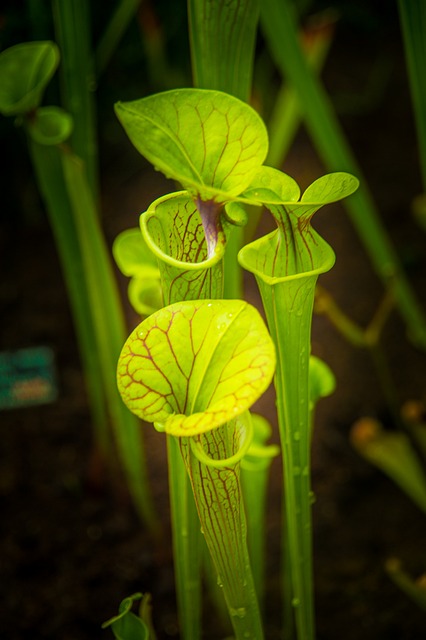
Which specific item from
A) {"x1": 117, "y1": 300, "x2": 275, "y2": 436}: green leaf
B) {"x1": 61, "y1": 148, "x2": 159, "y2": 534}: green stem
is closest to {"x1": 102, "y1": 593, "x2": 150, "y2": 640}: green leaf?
{"x1": 117, "y1": 300, "x2": 275, "y2": 436}: green leaf

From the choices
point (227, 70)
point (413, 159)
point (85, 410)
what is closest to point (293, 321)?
point (227, 70)

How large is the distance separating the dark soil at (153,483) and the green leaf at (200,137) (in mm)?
878

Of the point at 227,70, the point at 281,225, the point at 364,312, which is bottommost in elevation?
the point at 364,312

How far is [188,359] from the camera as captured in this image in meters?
0.58

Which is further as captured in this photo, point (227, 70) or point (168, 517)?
point (168, 517)

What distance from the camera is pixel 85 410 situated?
1560 millimetres

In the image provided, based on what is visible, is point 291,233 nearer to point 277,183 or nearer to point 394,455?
point 277,183

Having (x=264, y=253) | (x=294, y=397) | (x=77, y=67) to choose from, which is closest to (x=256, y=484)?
(x=294, y=397)

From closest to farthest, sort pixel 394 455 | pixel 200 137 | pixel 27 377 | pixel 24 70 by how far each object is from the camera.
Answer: pixel 200 137 < pixel 24 70 < pixel 394 455 < pixel 27 377

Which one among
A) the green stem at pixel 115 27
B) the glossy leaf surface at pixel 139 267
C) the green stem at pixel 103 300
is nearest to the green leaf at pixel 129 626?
the glossy leaf surface at pixel 139 267

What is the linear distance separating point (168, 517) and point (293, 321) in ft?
2.83

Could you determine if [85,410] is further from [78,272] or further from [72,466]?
[78,272]

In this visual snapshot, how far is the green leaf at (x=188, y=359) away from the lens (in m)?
0.54

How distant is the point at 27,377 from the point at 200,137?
998 mm
